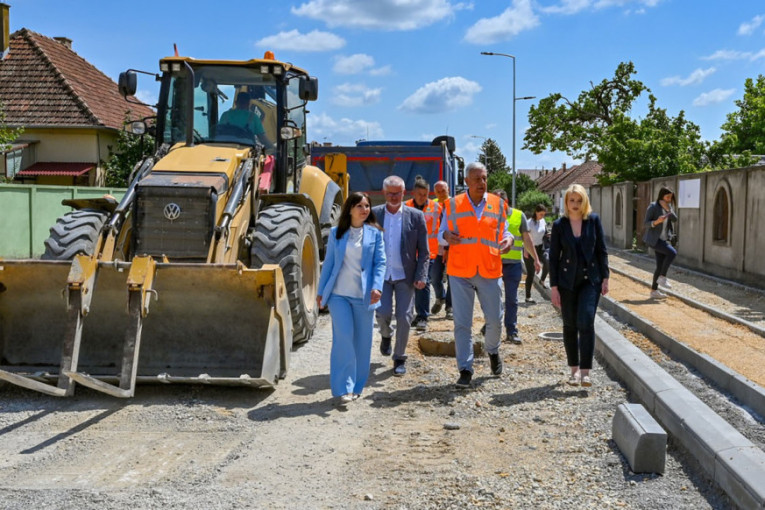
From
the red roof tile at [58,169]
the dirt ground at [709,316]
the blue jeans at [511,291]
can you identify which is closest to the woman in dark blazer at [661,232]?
the dirt ground at [709,316]

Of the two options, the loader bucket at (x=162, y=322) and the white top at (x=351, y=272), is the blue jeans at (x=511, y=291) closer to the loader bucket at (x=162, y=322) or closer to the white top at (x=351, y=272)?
the white top at (x=351, y=272)

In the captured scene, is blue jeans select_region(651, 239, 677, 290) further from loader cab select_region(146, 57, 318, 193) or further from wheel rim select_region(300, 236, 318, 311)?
loader cab select_region(146, 57, 318, 193)

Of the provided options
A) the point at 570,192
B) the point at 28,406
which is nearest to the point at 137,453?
the point at 28,406

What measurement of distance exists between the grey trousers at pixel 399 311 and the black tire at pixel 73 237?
2748mm

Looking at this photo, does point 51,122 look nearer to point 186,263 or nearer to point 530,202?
point 530,202

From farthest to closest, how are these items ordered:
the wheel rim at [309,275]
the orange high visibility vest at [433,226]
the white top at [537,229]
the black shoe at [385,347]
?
the white top at [537,229] < the orange high visibility vest at [433,226] < the wheel rim at [309,275] < the black shoe at [385,347]

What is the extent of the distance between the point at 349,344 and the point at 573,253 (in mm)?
2060

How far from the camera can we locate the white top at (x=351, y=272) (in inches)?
275

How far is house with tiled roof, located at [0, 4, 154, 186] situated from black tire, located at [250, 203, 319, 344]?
74.3 feet

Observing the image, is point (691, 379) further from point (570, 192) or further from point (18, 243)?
point (18, 243)

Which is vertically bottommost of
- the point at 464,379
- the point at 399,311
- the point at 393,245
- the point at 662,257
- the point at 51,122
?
the point at 464,379

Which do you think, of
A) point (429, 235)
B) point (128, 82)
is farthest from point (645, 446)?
point (128, 82)

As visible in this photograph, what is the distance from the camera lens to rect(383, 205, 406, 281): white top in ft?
26.7

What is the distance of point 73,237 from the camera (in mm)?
7824
